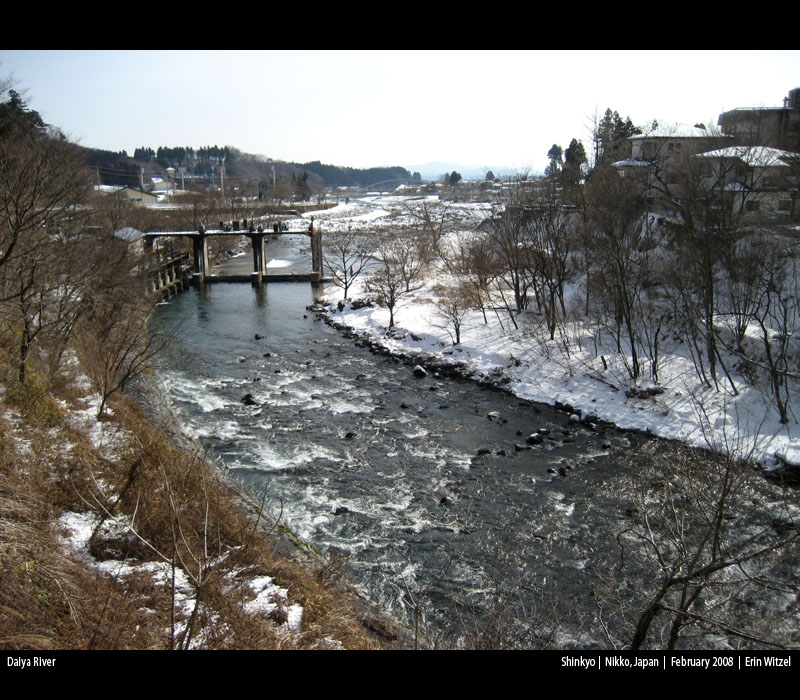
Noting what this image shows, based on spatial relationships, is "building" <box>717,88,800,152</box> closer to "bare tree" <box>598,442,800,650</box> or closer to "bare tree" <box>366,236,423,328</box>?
"bare tree" <box>366,236,423,328</box>

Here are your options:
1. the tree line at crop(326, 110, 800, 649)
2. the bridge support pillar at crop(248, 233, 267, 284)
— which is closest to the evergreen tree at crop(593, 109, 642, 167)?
the tree line at crop(326, 110, 800, 649)

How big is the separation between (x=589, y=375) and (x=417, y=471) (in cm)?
904

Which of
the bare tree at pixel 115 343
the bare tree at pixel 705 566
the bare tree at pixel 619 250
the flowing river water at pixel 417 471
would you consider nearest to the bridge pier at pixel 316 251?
the flowing river water at pixel 417 471

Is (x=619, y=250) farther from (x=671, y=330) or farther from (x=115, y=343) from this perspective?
(x=115, y=343)

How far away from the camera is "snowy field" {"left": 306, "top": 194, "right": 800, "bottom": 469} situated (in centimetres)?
1589

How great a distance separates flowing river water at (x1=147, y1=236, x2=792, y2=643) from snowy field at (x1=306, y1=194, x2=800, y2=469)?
1271mm

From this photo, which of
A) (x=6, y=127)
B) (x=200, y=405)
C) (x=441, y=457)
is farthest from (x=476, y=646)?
(x=6, y=127)

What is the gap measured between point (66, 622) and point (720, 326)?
22.2 metres

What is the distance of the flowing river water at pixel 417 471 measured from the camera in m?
9.94

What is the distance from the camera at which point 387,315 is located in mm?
29297

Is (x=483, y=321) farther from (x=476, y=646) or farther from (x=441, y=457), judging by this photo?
(x=476, y=646)

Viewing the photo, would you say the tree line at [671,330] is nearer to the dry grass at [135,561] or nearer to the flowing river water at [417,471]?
the flowing river water at [417,471]

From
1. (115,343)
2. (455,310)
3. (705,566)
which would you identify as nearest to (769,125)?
(455,310)

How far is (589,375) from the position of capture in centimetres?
2012
